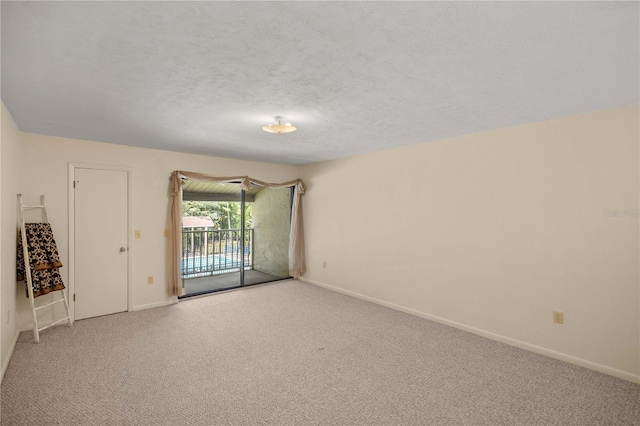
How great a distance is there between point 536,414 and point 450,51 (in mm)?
2369

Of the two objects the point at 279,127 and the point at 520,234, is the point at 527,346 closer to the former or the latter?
the point at 520,234

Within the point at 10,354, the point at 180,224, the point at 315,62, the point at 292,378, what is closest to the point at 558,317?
the point at 292,378

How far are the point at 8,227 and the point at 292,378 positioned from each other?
2899 mm

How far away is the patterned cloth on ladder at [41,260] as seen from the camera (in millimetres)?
3219

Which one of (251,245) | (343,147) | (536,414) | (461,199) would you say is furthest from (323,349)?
(251,245)

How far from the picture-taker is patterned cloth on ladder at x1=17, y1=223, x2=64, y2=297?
3.22 metres

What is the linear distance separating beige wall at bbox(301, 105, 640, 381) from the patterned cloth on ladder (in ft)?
12.6

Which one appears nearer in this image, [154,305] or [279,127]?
[279,127]

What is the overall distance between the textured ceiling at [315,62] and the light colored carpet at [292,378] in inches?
86.0

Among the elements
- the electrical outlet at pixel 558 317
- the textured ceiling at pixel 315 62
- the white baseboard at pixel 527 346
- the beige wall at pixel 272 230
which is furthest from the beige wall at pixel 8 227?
the electrical outlet at pixel 558 317

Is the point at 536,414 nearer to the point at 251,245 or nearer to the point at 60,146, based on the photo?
the point at 60,146

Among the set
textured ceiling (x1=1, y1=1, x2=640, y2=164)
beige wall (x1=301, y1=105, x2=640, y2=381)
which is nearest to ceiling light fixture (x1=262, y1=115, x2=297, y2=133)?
textured ceiling (x1=1, y1=1, x2=640, y2=164)

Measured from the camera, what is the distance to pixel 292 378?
2447 millimetres

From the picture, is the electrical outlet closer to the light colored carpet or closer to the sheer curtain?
the light colored carpet
